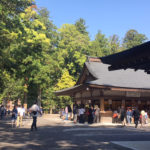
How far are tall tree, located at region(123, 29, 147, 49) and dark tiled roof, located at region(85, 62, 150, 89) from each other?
1824 inches

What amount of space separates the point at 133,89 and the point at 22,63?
36.3ft

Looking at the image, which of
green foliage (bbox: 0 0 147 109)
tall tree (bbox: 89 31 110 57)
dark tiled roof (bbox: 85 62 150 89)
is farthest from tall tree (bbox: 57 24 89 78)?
dark tiled roof (bbox: 85 62 150 89)

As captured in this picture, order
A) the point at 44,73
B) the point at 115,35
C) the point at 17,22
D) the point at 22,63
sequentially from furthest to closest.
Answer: the point at 115,35
the point at 44,73
the point at 17,22
the point at 22,63

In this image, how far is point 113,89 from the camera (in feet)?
68.2

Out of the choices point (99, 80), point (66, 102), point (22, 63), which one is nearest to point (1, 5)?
point (22, 63)

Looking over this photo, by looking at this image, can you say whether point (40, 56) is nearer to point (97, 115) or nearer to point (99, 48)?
point (97, 115)

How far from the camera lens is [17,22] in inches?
822

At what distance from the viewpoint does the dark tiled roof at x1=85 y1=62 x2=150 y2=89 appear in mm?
22497

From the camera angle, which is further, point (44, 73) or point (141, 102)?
point (44, 73)

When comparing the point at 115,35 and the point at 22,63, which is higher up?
the point at 115,35

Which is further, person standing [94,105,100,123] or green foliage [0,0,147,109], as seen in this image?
person standing [94,105,100,123]

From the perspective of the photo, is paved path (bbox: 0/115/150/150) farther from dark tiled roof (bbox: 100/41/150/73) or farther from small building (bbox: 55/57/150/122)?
small building (bbox: 55/57/150/122)

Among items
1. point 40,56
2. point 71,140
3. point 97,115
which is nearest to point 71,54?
point 40,56

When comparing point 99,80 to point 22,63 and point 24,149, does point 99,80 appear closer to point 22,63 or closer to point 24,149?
point 22,63
